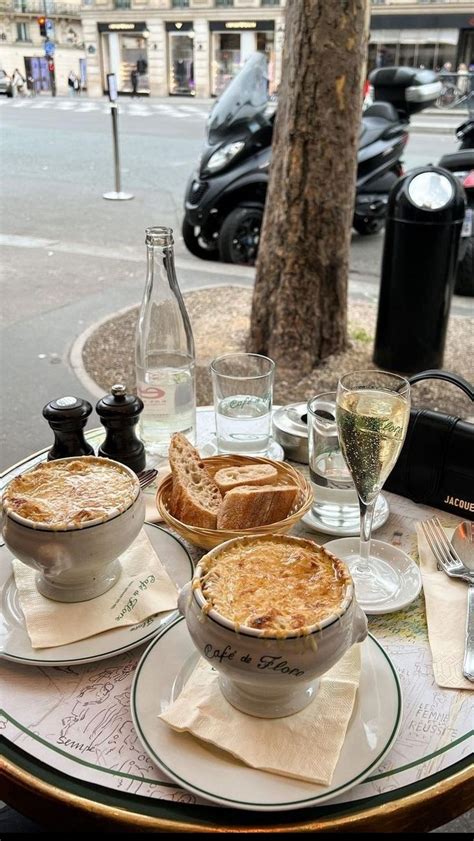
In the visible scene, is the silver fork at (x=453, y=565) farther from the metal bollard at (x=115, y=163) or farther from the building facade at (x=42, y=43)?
the building facade at (x=42, y=43)

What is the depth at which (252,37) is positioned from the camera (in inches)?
1129

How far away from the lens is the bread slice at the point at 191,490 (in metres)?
1.10

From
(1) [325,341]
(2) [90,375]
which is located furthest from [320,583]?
(2) [90,375]

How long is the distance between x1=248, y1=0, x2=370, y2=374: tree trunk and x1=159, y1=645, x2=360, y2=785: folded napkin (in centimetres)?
278

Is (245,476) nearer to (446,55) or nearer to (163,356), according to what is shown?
(163,356)

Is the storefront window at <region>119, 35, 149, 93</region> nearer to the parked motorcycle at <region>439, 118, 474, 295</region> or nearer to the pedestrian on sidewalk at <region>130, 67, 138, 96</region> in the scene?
the pedestrian on sidewalk at <region>130, 67, 138, 96</region>

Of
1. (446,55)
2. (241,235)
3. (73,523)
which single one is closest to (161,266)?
(73,523)

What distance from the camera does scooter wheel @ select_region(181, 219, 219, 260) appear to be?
6012 millimetres

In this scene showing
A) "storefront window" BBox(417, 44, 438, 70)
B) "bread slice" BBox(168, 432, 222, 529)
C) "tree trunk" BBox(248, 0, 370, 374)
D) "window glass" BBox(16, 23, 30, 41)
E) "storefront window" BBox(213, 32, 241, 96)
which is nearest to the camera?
"bread slice" BBox(168, 432, 222, 529)

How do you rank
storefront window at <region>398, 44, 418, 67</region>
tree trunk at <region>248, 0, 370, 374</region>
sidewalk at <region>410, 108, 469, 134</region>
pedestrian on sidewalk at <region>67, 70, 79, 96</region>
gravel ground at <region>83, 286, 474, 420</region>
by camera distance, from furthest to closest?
pedestrian on sidewalk at <region>67, 70, 79, 96</region> < storefront window at <region>398, 44, 418, 67</region> < sidewalk at <region>410, 108, 469, 134</region> < gravel ground at <region>83, 286, 474, 420</region> < tree trunk at <region>248, 0, 370, 374</region>

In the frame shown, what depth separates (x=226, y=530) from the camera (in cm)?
104

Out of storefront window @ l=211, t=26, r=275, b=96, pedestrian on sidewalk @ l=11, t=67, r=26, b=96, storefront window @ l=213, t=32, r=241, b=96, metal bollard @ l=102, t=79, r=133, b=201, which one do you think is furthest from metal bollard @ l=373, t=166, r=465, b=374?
pedestrian on sidewalk @ l=11, t=67, r=26, b=96

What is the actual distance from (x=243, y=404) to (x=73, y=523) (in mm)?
610

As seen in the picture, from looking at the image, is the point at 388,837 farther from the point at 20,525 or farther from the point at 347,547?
the point at 20,525
